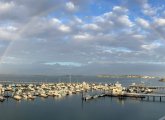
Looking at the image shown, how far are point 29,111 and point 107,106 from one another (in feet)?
49.6

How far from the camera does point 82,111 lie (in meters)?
50.4

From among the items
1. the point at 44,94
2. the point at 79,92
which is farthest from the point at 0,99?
the point at 79,92

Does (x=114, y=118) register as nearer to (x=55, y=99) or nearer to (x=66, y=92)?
(x=55, y=99)

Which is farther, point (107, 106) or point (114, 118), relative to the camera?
point (107, 106)

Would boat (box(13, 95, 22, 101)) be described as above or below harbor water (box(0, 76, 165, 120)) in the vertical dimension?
above

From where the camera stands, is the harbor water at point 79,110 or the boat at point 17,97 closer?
the harbor water at point 79,110

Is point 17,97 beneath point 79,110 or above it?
above

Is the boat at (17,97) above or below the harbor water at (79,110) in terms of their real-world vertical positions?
above

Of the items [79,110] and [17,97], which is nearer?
[79,110]

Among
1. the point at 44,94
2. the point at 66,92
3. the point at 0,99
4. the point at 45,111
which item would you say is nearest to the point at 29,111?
the point at 45,111

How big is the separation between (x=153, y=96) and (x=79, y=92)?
22.5 metres

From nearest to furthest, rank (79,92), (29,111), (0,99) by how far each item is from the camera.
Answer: (29,111) → (0,99) → (79,92)

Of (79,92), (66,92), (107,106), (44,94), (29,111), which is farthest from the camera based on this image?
(79,92)

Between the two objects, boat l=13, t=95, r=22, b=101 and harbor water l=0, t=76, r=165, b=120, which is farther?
boat l=13, t=95, r=22, b=101
